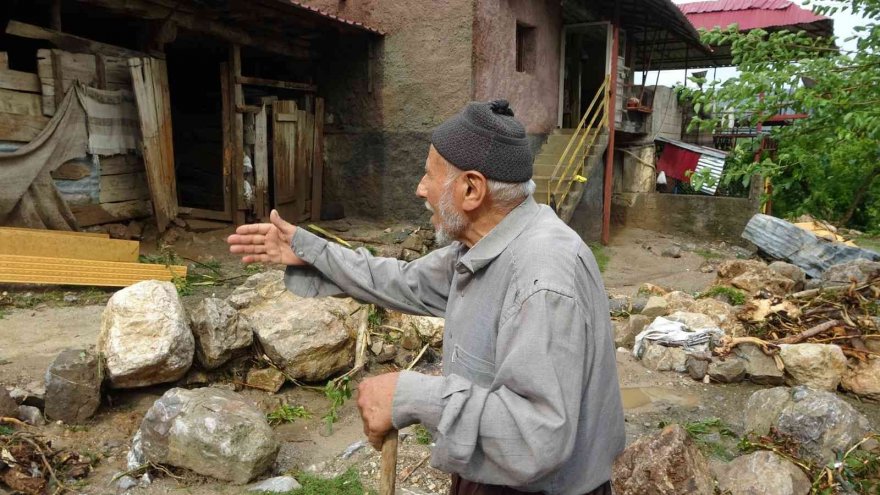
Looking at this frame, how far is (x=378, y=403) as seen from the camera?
1.50 m

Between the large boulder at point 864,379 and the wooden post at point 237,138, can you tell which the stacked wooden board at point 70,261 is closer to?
the wooden post at point 237,138

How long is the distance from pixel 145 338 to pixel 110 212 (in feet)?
15.2

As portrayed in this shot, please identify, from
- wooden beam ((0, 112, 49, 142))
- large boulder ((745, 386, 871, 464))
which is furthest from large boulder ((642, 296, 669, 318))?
wooden beam ((0, 112, 49, 142))

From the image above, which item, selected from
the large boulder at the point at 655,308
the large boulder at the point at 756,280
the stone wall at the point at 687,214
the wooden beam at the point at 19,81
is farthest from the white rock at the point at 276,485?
the stone wall at the point at 687,214

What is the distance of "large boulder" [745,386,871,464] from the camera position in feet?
12.4

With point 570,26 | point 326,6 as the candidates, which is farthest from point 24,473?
point 570,26

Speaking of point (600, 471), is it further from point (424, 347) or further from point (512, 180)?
point (424, 347)

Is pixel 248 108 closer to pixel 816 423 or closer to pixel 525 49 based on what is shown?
pixel 525 49

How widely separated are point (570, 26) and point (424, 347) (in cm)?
955

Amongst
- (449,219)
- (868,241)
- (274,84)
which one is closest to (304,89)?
(274,84)

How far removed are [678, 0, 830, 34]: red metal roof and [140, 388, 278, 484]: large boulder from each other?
15261mm

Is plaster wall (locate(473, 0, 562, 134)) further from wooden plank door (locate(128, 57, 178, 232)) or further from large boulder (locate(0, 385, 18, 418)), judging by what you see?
large boulder (locate(0, 385, 18, 418))

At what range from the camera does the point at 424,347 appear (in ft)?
17.3

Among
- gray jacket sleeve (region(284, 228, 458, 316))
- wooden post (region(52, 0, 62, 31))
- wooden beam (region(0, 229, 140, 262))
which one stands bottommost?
wooden beam (region(0, 229, 140, 262))
